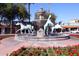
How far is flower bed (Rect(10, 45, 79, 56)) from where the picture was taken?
4938mm

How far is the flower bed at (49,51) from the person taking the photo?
4938 mm

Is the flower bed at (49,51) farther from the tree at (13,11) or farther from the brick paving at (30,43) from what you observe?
the tree at (13,11)

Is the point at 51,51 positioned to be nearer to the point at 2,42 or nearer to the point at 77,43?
the point at 77,43

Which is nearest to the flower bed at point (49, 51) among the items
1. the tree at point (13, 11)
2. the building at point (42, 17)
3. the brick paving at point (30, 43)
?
the brick paving at point (30, 43)

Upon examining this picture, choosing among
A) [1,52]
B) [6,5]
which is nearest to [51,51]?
[1,52]

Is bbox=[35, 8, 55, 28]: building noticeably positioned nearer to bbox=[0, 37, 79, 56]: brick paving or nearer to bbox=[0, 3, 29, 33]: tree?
bbox=[0, 3, 29, 33]: tree

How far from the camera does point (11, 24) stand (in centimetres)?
523

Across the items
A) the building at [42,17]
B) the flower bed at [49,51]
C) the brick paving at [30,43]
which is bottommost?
the flower bed at [49,51]

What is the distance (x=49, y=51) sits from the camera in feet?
16.4

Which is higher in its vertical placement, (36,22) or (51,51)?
(36,22)

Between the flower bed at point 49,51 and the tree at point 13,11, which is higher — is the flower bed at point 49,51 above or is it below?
below

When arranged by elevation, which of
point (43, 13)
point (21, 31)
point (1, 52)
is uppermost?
point (43, 13)

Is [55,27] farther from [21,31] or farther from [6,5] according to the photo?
[6,5]

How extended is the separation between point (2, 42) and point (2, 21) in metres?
0.47
